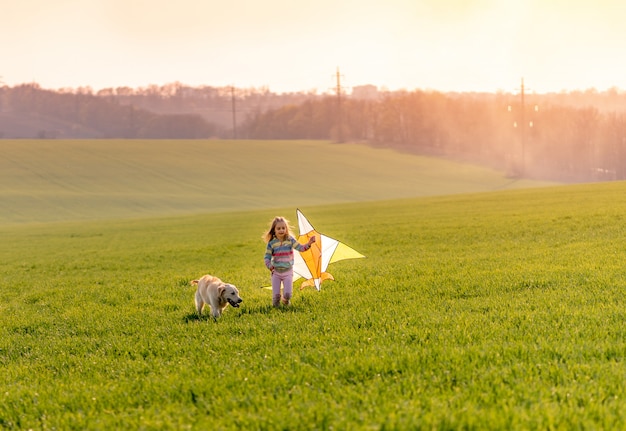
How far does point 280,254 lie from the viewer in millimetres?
10547

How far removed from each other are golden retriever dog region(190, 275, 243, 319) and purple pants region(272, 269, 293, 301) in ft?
2.79

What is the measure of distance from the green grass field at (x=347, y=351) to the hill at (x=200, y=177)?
57.9 meters

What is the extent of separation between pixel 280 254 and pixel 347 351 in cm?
348

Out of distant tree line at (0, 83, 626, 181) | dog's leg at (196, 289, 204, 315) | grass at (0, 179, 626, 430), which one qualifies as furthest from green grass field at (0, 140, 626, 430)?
distant tree line at (0, 83, 626, 181)

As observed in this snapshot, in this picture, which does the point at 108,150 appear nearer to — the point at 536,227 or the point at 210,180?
the point at 210,180

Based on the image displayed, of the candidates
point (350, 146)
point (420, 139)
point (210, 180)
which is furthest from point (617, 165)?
point (210, 180)

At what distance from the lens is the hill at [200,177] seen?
75562 millimetres

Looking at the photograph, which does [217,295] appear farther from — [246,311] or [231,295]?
[246,311]

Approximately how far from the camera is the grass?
5.42 m

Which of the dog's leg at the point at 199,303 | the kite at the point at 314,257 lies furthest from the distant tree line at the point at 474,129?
the dog's leg at the point at 199,303

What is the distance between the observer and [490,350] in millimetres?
6887

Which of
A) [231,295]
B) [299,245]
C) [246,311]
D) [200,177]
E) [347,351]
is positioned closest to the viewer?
[347,351]

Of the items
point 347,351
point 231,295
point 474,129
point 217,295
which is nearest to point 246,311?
point 217,295

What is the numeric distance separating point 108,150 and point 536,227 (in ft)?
326
